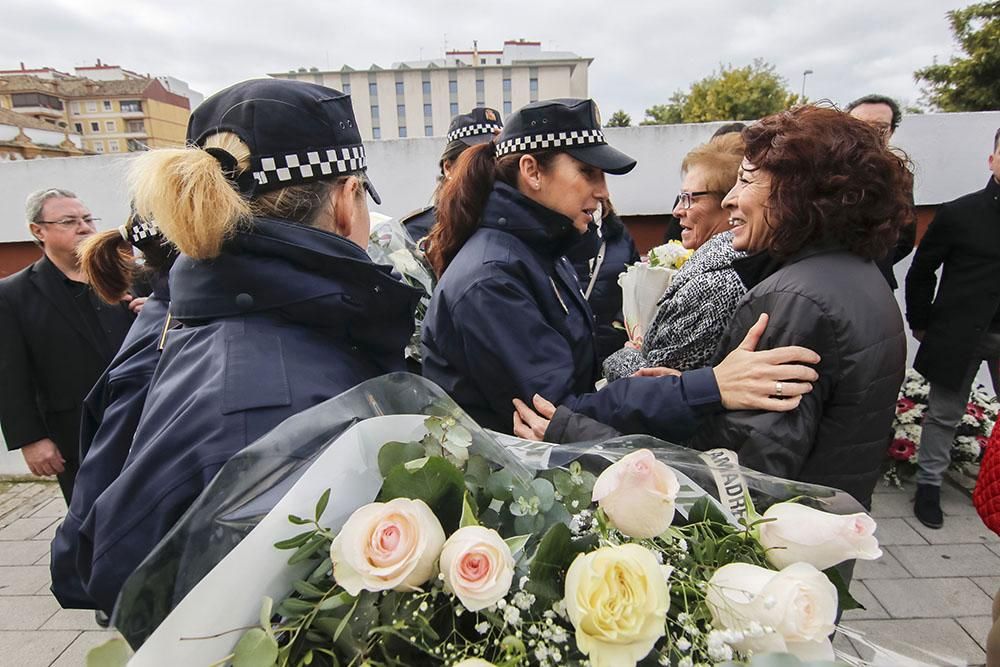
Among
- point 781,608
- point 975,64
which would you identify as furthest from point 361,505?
point 975,64

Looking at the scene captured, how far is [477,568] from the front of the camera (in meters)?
0.65

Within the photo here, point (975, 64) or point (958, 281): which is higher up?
point (975, 64)

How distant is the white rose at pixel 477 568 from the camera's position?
63 cm

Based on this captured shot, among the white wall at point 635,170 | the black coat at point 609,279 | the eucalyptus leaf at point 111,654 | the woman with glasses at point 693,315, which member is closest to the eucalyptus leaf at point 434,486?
the eucalyptus leaf at point 111,654

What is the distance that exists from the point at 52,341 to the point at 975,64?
19125 millimetres

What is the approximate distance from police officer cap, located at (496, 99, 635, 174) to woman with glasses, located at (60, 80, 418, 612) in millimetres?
851

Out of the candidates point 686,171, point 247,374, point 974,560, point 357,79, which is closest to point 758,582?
point 247,374

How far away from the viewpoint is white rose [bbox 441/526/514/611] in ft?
2.08

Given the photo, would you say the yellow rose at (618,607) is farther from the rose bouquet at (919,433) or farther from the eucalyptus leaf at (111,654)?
the rose bouquet at (919,433)

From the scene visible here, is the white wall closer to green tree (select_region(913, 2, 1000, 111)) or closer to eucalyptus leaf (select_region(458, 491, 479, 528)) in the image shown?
eucalyptus leaf (select_region(458, 491, 479, 528))

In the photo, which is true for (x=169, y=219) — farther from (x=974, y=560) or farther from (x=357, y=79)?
(x=357, y=79)

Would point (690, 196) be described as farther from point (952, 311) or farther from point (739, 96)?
point (739, 96)

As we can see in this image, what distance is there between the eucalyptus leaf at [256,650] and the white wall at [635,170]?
494cm

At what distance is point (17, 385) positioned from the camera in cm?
323
